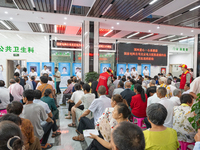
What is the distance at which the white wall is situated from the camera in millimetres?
10586

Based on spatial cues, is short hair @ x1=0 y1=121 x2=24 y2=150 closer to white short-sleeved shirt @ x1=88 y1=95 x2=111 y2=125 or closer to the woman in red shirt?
white short-sleeved shirt @ x1=88 y1=95 x2=111 y2=125

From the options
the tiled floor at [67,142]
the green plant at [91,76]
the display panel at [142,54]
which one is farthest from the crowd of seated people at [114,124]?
the display panel at [142,54]

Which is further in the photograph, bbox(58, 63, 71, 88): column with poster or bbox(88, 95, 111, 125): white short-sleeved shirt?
bbox(58, 63, 71, 88): column with poster

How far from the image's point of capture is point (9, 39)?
35.0ft

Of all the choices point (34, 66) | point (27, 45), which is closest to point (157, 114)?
point (34, 66)

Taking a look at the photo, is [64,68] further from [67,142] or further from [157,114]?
[157,114]

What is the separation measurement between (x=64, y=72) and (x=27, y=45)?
3177mm

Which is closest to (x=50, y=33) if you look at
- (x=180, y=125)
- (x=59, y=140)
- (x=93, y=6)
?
(x=93, y=6)

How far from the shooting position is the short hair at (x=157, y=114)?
1.64 meters

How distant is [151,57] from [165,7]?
20.4 ft

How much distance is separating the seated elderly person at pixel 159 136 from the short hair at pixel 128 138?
64 cm

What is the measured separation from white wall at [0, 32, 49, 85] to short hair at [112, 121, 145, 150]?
1119 cm

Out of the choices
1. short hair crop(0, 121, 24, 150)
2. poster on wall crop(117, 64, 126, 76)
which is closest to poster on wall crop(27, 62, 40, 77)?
poster on wall crop(117, 64, 126, 76)

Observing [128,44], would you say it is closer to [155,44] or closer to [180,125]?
[155,44]
